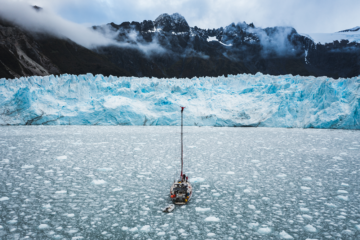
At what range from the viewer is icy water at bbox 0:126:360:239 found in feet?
6.50

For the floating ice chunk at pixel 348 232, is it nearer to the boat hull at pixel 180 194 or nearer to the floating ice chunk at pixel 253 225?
the floating ice chunk at pixel 253 225

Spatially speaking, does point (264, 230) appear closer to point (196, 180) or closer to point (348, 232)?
point (348, 232)

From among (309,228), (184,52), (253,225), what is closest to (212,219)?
(253,225)

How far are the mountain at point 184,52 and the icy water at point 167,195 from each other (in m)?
57.5

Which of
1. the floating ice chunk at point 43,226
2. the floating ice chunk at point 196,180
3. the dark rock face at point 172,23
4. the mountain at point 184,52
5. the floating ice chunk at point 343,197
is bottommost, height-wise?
the floating ice chunk at point 43,226

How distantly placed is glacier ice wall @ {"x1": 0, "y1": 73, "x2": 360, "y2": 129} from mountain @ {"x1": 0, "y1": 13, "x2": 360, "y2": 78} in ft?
160

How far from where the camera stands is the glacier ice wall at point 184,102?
9.85 m

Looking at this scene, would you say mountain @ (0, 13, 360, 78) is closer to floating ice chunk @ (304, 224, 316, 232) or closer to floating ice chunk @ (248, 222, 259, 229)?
floating ice chunk @ (248, 222, 259, 229)

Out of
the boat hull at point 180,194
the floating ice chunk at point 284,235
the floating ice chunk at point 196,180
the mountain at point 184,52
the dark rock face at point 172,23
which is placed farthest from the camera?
the dark rock face at point 172,23

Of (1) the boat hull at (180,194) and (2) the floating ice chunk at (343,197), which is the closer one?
(1) the boat hull at (180,194)

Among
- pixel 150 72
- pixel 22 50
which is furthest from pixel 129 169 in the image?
pixel 150 72

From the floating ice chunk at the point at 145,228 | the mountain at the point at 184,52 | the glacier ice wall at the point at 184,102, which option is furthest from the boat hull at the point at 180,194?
the mountain at the point at 184,52

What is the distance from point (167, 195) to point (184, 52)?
296ft

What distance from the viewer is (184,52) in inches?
3472
